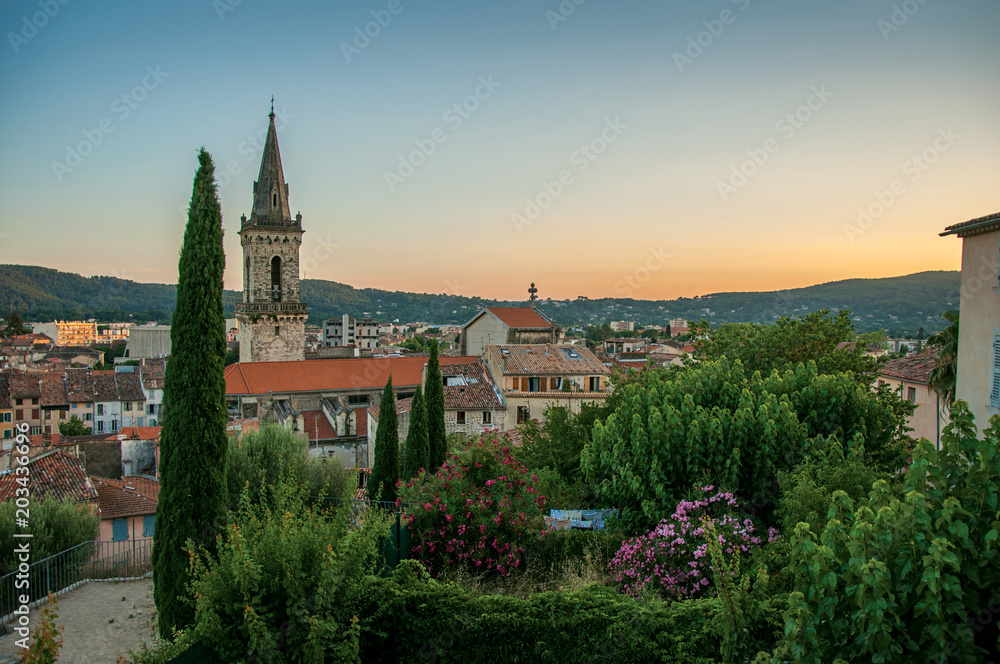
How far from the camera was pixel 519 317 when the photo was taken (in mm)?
52500

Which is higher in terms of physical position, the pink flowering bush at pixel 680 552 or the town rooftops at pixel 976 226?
the town rooftops at pixel 976 226

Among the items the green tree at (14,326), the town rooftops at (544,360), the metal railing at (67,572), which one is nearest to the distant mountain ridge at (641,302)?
the green tree at (14,326)

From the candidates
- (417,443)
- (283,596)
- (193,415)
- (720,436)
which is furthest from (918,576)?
Answer: (417,443)

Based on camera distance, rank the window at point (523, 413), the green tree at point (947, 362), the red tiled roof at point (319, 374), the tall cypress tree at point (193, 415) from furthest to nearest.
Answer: the red tiled roof at point (319, 374), the window at point (523, 413), the green tree at point (947, 362), the tall cypress tree at point (193, 415)

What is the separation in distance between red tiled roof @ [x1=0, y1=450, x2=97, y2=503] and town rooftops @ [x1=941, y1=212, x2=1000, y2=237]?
2436cm

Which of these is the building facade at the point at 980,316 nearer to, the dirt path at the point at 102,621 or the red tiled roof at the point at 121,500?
the dirt path at the point at 102,621

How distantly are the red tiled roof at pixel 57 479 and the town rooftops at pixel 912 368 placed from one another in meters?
27.9

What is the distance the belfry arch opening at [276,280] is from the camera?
5125 cm

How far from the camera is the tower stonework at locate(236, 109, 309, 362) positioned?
50.3 meters

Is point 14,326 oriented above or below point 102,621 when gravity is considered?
above

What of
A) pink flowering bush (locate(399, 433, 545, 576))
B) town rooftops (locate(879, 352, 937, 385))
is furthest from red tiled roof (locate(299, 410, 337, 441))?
town rooftops (locate(879, 352, 937, 385))

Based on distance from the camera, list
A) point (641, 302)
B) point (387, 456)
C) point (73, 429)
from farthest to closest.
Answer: point (641, 302), point (73, 429), point (387, 456)

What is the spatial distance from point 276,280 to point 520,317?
2017cm

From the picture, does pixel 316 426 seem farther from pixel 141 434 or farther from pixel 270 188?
pixel 270 188
